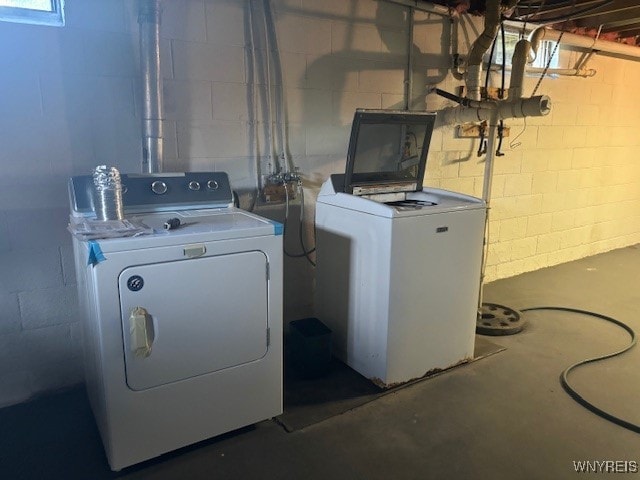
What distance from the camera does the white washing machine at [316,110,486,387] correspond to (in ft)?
7.47

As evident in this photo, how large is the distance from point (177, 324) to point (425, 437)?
1.15 m

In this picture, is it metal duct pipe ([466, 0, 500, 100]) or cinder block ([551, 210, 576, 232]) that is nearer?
metal duct pipe ([466, 0, 500, 100])

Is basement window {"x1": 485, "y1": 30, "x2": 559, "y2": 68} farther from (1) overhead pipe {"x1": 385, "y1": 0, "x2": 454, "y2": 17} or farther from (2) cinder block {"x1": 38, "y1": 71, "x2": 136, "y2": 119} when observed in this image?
(2) cinder block {"x1": 38, "y1": 71, "x2": 136, "y2": 119}

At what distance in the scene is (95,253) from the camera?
60.4 inches

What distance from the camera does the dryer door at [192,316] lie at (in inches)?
64.9

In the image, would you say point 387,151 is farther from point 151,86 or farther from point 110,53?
point 110,53

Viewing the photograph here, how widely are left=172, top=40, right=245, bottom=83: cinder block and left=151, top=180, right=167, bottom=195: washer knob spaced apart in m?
0.62

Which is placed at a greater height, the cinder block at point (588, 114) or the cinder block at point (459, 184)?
the cinder block at point (588, 114)

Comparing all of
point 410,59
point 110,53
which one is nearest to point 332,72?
point 410,59

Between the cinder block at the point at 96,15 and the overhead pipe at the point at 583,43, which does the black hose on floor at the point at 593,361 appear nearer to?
the overhead pipe at the point at 583,43

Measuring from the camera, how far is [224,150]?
8.48ft

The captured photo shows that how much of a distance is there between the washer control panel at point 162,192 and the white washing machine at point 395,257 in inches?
24.5

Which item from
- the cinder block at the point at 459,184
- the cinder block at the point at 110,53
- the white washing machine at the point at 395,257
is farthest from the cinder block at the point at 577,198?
the cinder block at the point at 110,53

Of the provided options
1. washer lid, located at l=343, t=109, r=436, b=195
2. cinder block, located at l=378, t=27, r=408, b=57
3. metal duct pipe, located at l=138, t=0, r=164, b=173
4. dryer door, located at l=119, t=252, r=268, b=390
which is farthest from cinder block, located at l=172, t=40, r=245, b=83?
dryer door, located at l=119, t=252, r=268, b=390
